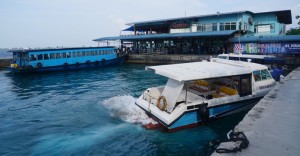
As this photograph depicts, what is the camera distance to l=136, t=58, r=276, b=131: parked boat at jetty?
9875 millimetres

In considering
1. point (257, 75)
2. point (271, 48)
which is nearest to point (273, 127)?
point (257, 75)

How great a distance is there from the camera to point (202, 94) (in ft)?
37.1

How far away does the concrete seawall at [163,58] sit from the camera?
35228 millimetres

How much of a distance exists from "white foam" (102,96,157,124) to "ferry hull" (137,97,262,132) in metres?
0.69

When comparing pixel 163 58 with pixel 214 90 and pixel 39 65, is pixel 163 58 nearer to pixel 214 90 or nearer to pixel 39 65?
pixel 39 65

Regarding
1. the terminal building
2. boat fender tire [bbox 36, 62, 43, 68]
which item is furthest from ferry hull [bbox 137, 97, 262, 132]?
boat fender tire [bbox 36, 62, 43, 68]

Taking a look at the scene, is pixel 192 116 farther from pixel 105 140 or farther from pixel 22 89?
pixel 22 89

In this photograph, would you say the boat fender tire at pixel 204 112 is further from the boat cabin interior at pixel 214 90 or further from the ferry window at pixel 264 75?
the ferry window at pixel 264 75

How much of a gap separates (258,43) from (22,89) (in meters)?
28.0

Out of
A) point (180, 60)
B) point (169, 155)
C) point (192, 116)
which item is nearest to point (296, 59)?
point (180, 60)

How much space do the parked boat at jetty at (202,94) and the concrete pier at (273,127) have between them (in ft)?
4.10

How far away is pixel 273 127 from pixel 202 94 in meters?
4.36

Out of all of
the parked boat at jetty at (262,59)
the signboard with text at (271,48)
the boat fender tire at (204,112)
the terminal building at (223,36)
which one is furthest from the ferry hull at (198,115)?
the terminal building at (223,36)

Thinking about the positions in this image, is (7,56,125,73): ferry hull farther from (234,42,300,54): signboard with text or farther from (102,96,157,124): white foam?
(102,96,157,124): white foam
